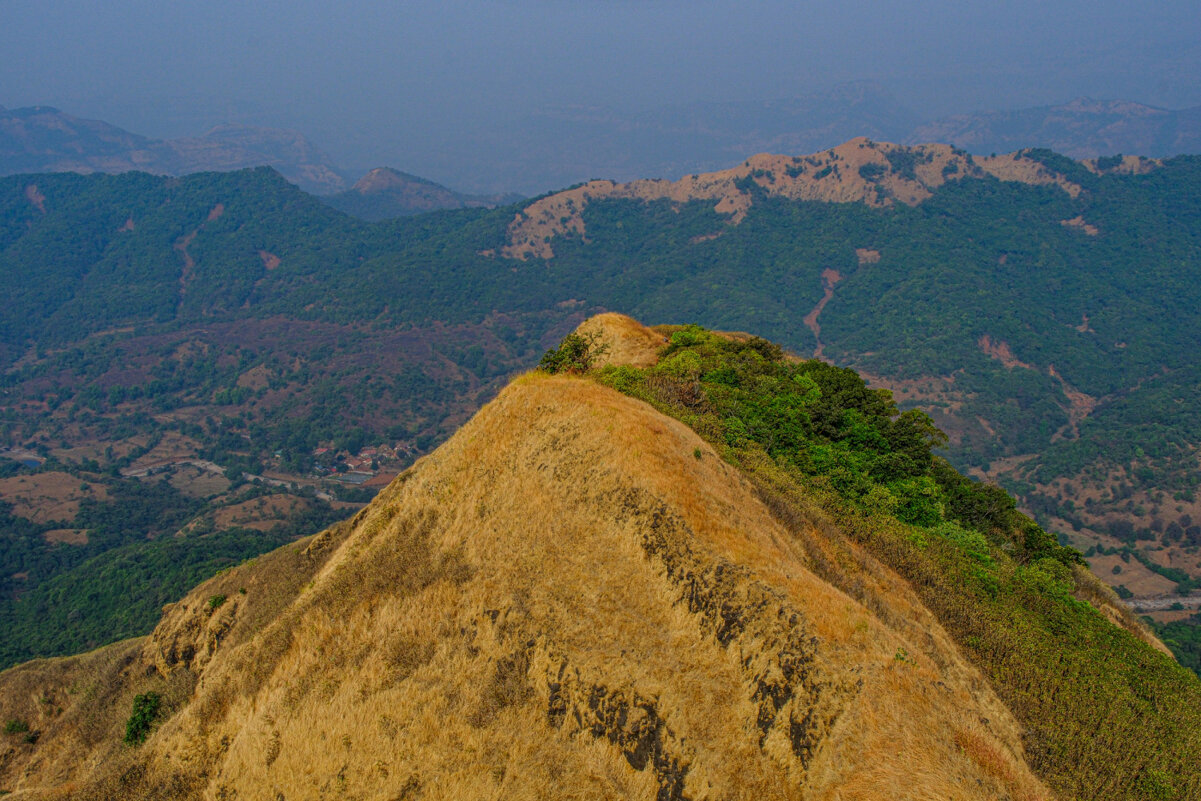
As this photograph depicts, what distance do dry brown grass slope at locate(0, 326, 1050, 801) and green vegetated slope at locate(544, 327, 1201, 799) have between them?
5.91 ft

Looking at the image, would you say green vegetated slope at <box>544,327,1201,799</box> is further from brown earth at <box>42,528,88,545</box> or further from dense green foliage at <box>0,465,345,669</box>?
brown earth at <box>42,528,88,545</box>

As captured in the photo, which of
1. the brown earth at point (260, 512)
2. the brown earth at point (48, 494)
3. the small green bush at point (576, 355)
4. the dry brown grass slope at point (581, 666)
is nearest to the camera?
the dry brown grass slope at point (581, 666)

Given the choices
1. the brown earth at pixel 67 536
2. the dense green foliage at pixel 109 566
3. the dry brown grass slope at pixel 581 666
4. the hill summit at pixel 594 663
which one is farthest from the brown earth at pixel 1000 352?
the brown earth at pixel 67 536

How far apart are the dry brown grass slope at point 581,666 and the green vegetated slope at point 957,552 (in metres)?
1.80

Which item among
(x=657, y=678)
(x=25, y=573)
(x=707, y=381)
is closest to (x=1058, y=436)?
(x=707, y=381)

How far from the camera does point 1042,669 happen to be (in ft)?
66.4

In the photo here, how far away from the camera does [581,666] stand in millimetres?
16094

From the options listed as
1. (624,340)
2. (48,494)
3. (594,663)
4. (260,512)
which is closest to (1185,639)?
(624,340)

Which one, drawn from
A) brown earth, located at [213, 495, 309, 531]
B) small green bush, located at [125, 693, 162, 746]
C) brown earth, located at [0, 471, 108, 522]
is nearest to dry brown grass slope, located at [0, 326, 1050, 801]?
small green bush, located at [125, 693, 162, 746]

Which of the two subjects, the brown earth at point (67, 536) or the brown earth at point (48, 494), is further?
the brown earth at point (48, 494)

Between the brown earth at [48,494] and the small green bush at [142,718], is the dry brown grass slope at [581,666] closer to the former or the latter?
the small green bush at [142,718]

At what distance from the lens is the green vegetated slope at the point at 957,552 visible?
58.3 ft

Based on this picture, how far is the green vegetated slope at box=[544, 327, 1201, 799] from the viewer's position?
58.3ft

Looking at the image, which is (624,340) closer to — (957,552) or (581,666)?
(957,552)
